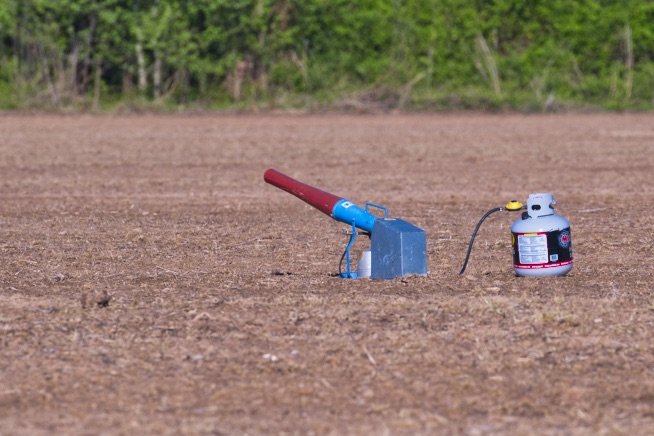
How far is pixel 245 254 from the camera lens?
7391 mm

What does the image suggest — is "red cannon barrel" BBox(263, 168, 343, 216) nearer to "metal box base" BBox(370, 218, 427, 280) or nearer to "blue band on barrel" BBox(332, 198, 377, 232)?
"blue band on barrel" BBox(332, 198, 377, 232)

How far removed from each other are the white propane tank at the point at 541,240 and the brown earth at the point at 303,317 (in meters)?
0.10

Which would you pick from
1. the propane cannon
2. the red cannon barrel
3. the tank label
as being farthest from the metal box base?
the tank label

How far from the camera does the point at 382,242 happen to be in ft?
20.1

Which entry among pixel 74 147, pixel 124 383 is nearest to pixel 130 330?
pixel 124 383

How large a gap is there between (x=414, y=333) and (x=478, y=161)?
318 inches

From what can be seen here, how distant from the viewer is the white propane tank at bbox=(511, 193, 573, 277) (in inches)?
233

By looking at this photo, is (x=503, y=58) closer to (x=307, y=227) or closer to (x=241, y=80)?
(x=241, y=80)

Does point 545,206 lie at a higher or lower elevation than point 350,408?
higher

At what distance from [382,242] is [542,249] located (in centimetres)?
86

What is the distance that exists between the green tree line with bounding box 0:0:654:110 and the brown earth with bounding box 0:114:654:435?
8.83 meters

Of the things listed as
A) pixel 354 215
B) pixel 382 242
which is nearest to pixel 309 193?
pixel 354 215

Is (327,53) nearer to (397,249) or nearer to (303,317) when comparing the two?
(397,249)

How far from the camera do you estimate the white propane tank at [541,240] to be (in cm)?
593
